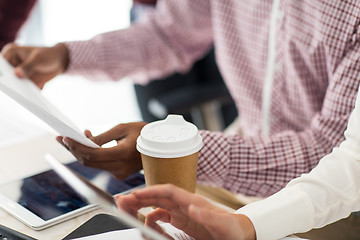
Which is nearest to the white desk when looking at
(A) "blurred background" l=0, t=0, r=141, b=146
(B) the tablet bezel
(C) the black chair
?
(B) the tablet bezel

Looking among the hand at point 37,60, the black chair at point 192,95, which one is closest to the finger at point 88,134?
the hand at point 37,60

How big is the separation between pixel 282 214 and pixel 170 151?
0.58ft

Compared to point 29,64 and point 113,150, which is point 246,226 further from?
point 29,64

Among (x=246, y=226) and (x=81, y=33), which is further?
(x=81, y=33)

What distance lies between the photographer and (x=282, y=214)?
60cm

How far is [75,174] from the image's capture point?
2.29 ft

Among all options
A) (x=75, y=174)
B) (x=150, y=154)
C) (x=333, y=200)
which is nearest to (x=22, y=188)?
(x=75, y=174)

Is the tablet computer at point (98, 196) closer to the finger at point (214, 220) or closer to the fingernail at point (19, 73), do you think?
the finger at point (214, 220)

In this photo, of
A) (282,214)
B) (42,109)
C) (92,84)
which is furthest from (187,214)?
(92,84)

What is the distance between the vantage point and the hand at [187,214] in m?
0.52

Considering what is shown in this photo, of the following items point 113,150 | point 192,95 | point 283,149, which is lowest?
point 192,95

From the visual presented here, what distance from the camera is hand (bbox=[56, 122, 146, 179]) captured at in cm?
66

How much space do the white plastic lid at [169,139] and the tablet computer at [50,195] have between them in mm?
164

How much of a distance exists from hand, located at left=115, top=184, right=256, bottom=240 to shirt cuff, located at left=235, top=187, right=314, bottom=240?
0.05 ft
